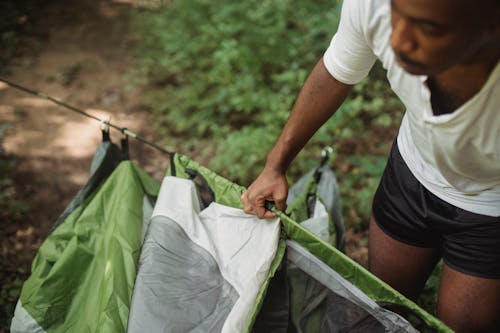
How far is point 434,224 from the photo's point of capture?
118 centimetres

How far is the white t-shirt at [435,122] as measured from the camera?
2.91ft

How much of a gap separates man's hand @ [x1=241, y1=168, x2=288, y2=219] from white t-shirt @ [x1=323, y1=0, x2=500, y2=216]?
1.17 feet

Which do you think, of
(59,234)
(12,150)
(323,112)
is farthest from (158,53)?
(323,112)

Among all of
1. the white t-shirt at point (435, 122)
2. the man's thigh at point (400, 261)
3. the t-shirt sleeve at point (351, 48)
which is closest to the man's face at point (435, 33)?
the white t-shirt at point (435, 122)

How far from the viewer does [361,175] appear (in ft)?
8.73

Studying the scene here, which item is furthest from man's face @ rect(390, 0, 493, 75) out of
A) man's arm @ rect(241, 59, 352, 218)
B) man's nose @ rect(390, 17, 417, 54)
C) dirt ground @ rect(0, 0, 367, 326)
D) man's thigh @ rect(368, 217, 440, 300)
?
dirt ground @ rect(0, 0, 367, 326)

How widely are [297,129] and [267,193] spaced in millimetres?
221

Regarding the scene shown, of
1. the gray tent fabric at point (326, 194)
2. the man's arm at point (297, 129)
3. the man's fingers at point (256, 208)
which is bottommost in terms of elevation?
the gray tent fabric at point (326, 194)

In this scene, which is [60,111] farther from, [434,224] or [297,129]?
[434,224]

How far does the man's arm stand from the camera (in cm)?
124

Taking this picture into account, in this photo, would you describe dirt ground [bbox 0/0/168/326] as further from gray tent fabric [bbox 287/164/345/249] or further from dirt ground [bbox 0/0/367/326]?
gray tent fabric [bbox 287/164/345/249]

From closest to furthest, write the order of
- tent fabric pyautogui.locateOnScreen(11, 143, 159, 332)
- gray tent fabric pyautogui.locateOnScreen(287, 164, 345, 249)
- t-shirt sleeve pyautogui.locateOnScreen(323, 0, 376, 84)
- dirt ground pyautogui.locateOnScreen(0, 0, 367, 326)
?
t-shirt sleeve pyautogui.locateOnScreen(323, 0, 376, 84), tent fabric pyautogui.locateOnScreen(11, 143, 159, 332), gray tent fabric pyautogui.locateOnScreen(287, 164, 345, 249), dirt ground pyautogui.locateOnScreen(0, 0, 367, 326)

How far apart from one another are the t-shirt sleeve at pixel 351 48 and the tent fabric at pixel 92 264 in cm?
84

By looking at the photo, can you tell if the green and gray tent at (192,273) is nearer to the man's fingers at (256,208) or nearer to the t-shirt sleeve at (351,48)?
the man's fingers at (256,208)
